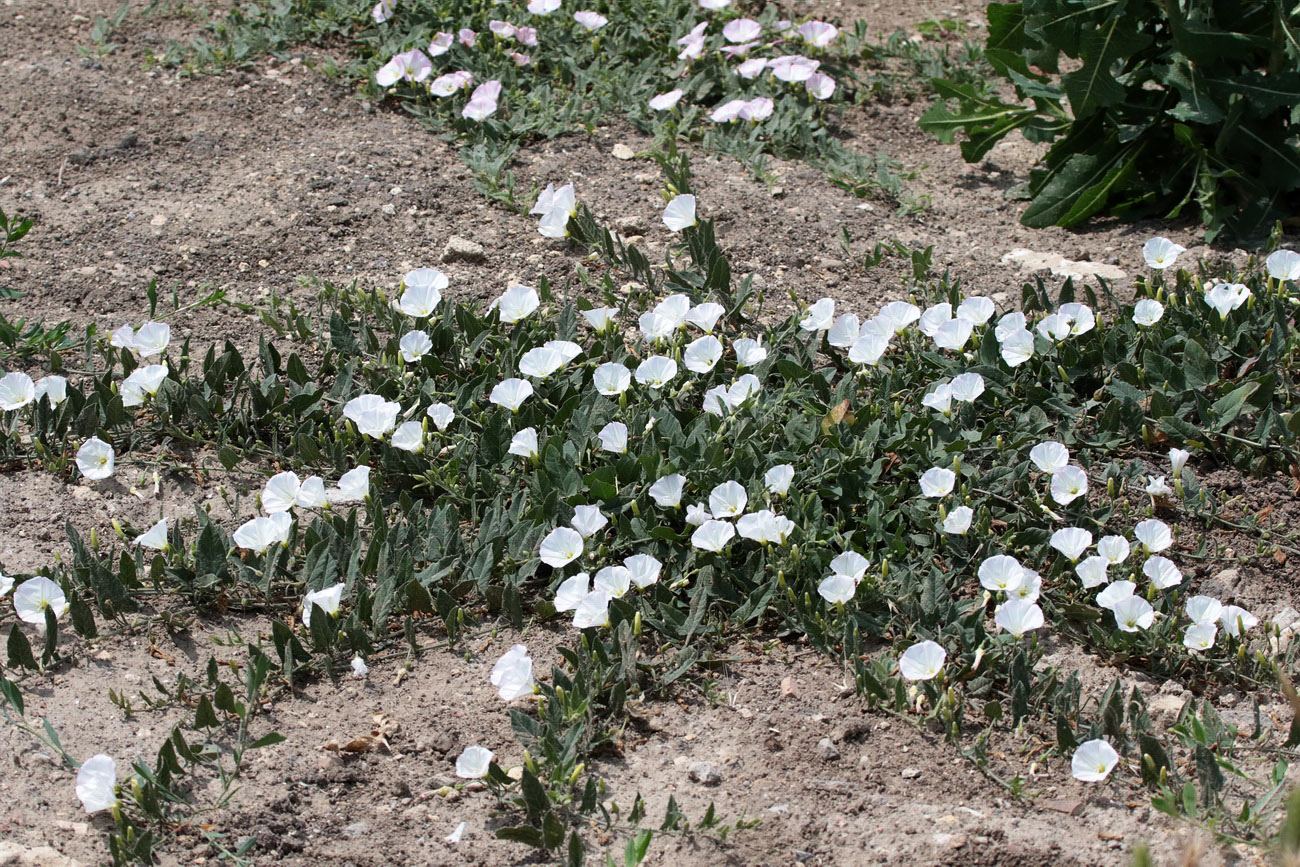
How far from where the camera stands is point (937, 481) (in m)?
2.77

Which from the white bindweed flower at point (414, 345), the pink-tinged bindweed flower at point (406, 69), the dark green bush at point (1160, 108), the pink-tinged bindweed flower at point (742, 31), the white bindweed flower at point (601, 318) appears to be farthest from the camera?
the pink-tinged bindweed flower at point (742, 31)

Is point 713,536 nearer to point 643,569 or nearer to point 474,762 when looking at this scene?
point 643,569

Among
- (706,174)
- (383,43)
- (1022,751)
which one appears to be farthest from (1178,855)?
(383,43)

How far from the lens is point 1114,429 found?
3.01 metres

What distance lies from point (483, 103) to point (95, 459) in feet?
6.54

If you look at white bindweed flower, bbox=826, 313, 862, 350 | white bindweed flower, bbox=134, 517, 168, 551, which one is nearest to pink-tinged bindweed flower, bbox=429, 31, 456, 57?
white bindweed flower, bbox=826, 313, 862, 350

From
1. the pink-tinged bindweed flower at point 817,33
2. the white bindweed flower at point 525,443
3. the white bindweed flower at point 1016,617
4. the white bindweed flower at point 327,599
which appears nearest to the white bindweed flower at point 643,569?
the white bindweed flower at point 525,443

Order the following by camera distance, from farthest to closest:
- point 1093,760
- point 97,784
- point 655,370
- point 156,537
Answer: point 655,370 < point 156,537 < point 1093,760 < point 97,784

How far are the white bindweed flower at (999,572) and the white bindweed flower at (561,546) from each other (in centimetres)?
85

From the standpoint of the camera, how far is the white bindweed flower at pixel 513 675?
2.35m

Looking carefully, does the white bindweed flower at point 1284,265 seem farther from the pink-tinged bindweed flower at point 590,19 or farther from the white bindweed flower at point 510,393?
the pink-tinged bindweed flower at point 590,19

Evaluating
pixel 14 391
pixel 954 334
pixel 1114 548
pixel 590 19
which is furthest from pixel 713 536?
pixel 590 19

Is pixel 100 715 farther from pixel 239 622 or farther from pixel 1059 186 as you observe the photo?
pixel 1059 186

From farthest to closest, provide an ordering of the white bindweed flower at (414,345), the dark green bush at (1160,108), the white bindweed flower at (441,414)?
1. the dark green bush at (1160,108)
2. the white bindweed flower at (414,345)
3. the white bindweed flower at (441,414)
